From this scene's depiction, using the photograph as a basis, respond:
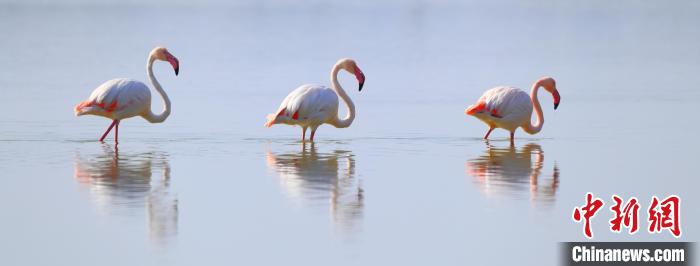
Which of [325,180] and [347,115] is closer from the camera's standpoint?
[325,180]

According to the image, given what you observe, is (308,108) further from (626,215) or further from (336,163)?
(626,215)

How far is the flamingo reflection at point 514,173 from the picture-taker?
31.7 feet

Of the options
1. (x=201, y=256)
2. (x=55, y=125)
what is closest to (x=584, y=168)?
(x=201, y=256)

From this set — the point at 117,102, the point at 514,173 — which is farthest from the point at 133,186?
the point at 117,102

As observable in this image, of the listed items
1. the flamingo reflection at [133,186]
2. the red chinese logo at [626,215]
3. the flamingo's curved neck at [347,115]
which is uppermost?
the flamingo's curved neck at [347,115]

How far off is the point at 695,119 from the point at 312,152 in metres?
5.18

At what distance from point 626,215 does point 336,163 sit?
3243 millimetres

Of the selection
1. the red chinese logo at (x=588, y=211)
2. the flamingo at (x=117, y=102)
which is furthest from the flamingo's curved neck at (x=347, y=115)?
the red chinese logo at (x=588, y=211)

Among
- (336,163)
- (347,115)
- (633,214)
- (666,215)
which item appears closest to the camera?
(666,215)

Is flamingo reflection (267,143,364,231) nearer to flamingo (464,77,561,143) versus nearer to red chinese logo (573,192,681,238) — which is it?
red chinese logo (573,192,681,238)

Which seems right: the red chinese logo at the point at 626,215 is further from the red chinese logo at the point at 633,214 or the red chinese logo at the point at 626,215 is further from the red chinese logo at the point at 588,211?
the red chinese logo at the point at 588,211

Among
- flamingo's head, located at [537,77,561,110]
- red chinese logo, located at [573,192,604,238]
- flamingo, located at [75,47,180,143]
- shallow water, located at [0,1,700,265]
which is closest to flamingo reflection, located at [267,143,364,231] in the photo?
shallow water, located at [0,1,700,265]

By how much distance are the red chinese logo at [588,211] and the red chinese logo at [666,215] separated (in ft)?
1.19

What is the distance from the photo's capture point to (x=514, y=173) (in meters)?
10.7
